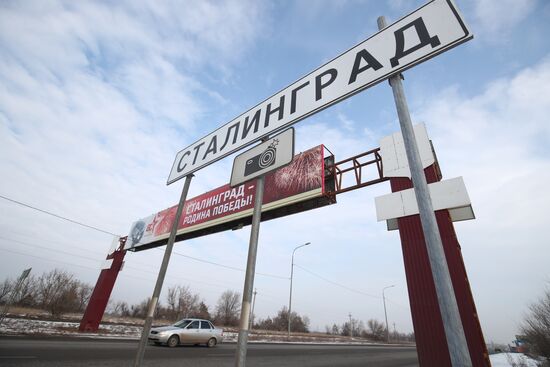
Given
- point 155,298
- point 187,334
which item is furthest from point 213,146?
point 187,334

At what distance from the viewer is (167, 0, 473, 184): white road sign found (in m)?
1.97

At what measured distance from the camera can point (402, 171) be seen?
760cm

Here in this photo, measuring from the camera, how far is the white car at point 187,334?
38.9 ft

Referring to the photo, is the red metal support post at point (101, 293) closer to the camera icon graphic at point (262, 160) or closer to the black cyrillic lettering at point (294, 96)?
the camera icon graphic at point (262, 160)

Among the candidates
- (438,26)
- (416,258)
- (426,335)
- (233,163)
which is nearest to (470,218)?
(416,258)

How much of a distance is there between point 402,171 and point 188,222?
1187 cm

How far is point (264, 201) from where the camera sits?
1154 cm

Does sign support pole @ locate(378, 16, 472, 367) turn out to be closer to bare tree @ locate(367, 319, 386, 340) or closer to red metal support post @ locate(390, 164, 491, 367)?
red metal support post @ locate(390, 164, 491, 367)

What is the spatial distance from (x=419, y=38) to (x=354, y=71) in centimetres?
54

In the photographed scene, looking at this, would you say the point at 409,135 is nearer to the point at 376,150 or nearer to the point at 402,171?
the point at 402,171

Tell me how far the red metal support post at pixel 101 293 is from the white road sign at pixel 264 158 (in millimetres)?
20475

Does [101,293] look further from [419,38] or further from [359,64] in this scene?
[419,38]

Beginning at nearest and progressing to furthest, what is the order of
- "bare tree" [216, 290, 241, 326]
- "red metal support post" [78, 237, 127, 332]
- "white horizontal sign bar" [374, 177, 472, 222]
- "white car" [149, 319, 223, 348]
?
"white horizontal sign bar" [374, 177, 472, 222]
"white car" [149, 319, 223, 348]
"red metal support post" [78, 237, 127, 332]
"bare tree" [216, 290, 241, 326]

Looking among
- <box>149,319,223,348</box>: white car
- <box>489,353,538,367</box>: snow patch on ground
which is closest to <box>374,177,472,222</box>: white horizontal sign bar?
<box>149,319,223,348</box>: white car
